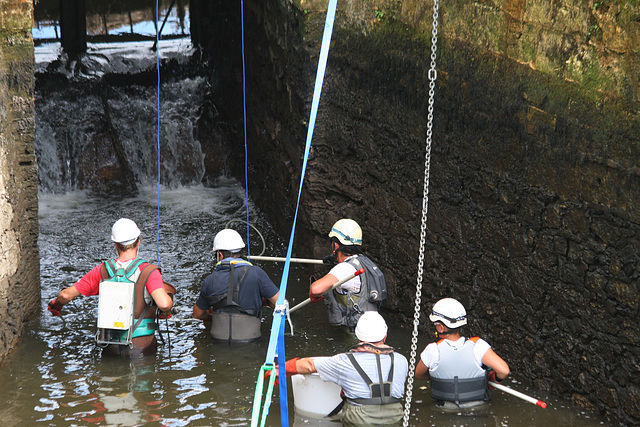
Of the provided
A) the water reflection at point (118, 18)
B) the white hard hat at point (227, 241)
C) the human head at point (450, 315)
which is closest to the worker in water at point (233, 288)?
the white hard hat at point (227, 241)

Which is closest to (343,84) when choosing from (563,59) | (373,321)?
(563,59)

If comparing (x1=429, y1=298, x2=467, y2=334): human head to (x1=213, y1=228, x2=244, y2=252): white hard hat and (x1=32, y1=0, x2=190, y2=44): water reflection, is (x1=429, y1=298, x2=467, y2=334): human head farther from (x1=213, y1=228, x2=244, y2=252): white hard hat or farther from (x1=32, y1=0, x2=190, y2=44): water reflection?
(x1=32, y1=0, x2=190, y2=44): water reflection

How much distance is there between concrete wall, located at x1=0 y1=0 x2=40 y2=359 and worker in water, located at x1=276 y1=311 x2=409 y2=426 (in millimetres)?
3141

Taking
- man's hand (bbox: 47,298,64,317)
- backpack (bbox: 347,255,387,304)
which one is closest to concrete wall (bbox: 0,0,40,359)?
man's hand (bbox: 47,298,64,317)

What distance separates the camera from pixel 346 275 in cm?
579

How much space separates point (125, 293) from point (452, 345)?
2502 mm

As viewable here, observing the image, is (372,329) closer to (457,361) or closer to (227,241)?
(457,361)

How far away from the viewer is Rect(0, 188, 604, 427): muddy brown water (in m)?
5.14

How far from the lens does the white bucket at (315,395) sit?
484cm

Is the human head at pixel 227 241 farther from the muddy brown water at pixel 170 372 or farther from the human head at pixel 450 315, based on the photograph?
the human head at pixel 450 315

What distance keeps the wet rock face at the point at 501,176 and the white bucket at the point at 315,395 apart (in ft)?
5.61

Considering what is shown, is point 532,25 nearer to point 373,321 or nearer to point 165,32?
point 373,321

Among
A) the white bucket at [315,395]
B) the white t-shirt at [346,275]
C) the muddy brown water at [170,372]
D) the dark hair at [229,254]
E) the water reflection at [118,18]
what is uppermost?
the water reflection at [118,18]

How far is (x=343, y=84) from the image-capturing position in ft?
24.8
